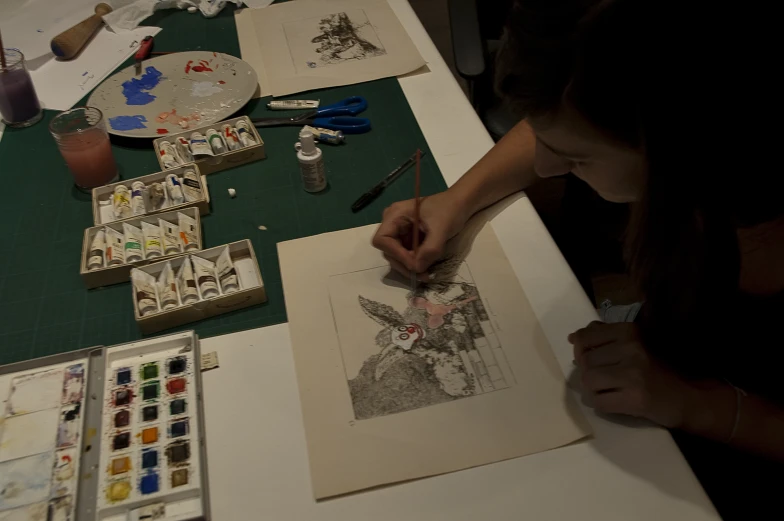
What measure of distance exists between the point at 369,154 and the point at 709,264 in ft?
1.92

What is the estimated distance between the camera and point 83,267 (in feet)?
2.79

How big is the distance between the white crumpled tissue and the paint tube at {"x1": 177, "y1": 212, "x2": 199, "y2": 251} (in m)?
0.72

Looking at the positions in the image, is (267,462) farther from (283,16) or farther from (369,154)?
(283,16)

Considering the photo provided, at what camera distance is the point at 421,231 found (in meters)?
0.90

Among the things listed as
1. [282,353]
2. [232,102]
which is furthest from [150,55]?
[282,353]

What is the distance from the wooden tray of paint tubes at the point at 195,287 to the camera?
31.4 inches

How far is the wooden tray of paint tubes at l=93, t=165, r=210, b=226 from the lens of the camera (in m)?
0.95

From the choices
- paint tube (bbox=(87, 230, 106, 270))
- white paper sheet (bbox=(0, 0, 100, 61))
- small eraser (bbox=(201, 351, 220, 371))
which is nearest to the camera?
small eraser (bbox=(201, 351, 220, 371))

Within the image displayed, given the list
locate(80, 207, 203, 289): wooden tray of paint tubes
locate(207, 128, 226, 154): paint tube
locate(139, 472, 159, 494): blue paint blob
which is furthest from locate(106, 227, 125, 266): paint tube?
locate(139, 472, 159, 494): blue paint blob

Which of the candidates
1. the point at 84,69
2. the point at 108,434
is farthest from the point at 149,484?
the point at 84,69

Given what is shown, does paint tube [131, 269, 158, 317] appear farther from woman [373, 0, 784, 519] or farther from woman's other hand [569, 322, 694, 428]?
woman's other hand [569, 322, 694, 428]

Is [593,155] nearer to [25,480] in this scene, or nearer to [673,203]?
[673,203]

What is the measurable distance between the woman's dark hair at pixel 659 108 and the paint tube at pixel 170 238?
496mm

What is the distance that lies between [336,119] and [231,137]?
18 centimetres
